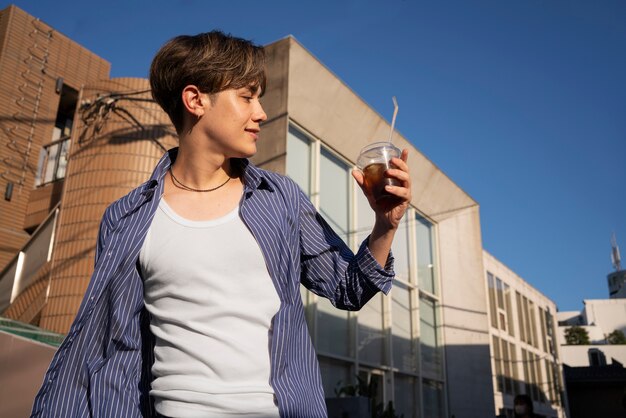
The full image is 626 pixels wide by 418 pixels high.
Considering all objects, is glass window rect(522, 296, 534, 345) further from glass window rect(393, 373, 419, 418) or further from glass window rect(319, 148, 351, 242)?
glass window rect(319, 148, 351, 242)

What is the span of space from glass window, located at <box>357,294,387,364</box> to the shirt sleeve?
8481 mm

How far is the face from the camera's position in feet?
5.09

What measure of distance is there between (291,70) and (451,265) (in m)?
7.53

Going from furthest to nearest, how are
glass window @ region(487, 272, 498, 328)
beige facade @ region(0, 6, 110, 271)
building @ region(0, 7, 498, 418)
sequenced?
glass window @ region(487, 272, 498, 328), beige facade @ region(0, 6, 110, 271), building @ region(0, 7, 498, 418)

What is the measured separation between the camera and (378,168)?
4.91 feet

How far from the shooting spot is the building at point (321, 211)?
27.8 feet

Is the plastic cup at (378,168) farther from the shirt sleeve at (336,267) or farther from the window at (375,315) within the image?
the window at (375,315)

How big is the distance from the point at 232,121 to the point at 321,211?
8108 mm

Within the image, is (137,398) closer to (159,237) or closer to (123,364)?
(123,364)

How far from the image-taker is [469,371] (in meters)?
13.8

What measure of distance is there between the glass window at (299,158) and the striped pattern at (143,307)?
7.32 metres

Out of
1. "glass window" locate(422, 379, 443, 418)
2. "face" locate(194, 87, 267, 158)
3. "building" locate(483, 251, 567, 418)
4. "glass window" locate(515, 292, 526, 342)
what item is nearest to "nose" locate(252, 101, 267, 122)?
"face" locate(194, 87, 267, 158)

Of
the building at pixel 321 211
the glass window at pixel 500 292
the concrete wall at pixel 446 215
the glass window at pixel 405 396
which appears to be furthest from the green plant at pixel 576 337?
the glass window at pixel 405 396

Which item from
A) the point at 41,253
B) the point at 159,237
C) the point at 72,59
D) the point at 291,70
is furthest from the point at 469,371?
the point at 159,237
